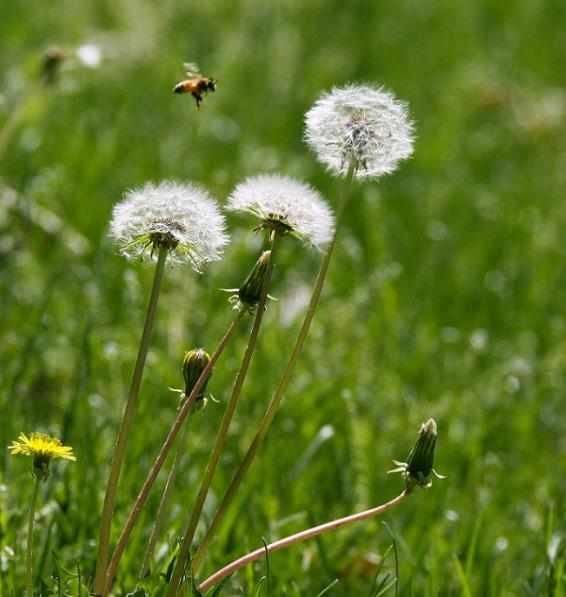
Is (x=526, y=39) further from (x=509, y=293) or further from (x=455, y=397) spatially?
(x=455, y=397)

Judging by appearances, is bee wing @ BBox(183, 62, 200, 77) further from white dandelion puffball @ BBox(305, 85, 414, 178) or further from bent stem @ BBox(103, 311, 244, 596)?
bent stem @ BBox(103, 311, 244, 596)

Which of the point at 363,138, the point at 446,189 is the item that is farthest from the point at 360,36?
the point at 363,138

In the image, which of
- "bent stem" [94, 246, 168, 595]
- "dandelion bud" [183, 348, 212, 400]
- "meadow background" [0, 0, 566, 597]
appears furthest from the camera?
"meadow background" [0, 0, 566, 597]

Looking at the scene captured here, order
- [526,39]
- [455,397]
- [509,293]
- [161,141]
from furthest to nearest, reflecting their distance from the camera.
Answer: [526,39], [161,141], [509,293], [455,397]

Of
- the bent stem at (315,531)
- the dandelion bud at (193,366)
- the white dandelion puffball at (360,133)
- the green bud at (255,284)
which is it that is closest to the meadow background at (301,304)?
the bent stem at (315,531)

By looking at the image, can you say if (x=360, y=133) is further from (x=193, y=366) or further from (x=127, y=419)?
(x=127, y=419)

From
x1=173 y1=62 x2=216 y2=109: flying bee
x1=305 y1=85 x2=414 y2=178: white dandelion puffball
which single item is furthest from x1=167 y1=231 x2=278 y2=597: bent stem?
x1=173 y1=62 x2=216 y2=109: flying bee
